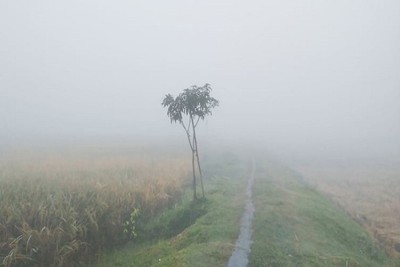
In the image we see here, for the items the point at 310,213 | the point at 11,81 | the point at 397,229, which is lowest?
the point at 397,229

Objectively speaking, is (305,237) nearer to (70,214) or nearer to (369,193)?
(70,214)

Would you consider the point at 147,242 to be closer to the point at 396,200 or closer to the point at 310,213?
the point at 310,213

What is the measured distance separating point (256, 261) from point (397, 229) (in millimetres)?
14759

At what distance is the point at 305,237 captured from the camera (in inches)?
779

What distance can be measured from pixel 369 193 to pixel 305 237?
22.8 metres

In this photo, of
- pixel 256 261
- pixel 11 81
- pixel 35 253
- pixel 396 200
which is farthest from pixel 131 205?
pixel 11 81

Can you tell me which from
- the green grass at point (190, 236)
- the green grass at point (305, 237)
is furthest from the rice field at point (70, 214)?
the green grass at point (305, 237)

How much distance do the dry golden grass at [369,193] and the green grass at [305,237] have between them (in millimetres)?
2432

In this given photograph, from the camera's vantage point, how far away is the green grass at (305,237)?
16.9m

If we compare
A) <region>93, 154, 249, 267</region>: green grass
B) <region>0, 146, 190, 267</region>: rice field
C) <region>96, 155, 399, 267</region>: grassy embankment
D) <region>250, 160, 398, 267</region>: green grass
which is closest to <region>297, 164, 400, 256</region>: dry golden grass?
<region>250, 160, 398, 267</region>: green grass

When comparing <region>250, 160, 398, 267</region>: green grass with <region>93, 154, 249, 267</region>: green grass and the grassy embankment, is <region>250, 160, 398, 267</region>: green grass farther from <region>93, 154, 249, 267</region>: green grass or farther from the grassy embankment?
<region>93, 154, 249, 267</region>: green grass

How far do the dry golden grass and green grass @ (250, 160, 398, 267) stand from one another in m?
2.43

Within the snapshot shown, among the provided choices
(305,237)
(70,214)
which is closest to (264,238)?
(305,237)

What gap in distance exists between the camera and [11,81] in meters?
171
